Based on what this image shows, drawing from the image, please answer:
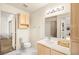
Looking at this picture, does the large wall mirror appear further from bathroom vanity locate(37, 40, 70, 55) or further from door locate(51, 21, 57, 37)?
bathroom vanity locate(37, 40, 70, 55)

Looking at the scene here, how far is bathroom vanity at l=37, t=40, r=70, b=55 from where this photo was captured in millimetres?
1495

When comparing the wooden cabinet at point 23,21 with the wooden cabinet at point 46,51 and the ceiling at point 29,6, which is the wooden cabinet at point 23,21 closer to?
the ceiling at point 29,6

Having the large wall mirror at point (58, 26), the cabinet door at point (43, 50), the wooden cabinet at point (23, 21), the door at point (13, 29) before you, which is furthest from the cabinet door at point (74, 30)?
the door at point (13, 29)

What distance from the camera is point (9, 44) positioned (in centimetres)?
157

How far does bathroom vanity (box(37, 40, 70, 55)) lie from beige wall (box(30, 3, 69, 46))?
0.31ft

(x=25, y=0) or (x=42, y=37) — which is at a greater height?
(x=25, y=0)

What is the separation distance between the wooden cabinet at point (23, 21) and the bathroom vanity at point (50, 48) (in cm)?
34

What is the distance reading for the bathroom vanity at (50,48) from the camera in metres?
1.50

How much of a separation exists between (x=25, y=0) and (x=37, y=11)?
260 mm

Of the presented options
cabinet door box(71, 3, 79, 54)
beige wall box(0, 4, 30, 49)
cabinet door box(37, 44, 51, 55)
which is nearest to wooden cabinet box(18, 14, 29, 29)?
beige wall box(0, 4, 30, 49)

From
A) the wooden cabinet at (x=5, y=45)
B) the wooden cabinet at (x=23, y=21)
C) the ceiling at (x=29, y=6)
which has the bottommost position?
the wooden cabinet at (x=5, y=45)

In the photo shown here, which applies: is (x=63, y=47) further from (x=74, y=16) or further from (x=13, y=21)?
(x=13, y=21)

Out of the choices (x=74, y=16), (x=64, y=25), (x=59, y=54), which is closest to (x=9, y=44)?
(x=59, y=54)

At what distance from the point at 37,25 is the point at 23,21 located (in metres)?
0.23
